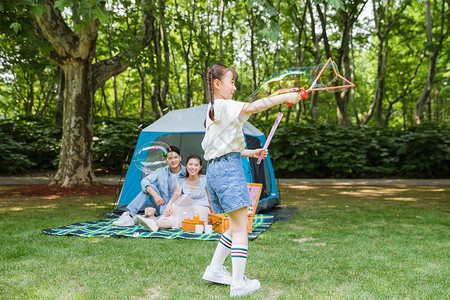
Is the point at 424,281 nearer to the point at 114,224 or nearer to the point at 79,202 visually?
the point at 114,224

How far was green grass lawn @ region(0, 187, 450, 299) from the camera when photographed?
2555 millimetres

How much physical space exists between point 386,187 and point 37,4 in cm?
913

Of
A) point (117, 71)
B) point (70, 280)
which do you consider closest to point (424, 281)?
point (70, 280)

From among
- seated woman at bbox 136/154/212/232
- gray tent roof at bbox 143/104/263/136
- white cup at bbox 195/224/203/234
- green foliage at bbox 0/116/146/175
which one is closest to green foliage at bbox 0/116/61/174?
green foliage at bbox 0/116/146/175

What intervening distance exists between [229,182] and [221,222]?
208 cm

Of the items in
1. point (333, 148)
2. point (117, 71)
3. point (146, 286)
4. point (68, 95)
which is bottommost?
point (146, 286)

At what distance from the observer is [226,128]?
253 cm

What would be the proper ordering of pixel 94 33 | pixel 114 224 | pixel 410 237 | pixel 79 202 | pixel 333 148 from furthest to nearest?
pixel 333 148, pixel 94 33, pixel 79 202, pixel 114 224, pixel 410 237

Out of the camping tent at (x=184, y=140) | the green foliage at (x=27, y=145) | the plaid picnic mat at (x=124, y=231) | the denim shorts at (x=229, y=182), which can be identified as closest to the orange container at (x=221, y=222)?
the plaid picnic mat at (x=124, y=231)

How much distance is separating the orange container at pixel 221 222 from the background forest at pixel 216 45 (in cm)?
200

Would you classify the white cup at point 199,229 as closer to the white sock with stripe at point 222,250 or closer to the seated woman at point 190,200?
the seated woman at point 190,200

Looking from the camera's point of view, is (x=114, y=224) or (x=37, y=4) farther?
(x=114, y=224)

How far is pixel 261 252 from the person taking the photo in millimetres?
3566

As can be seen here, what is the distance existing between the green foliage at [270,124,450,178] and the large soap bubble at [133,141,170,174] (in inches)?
297
